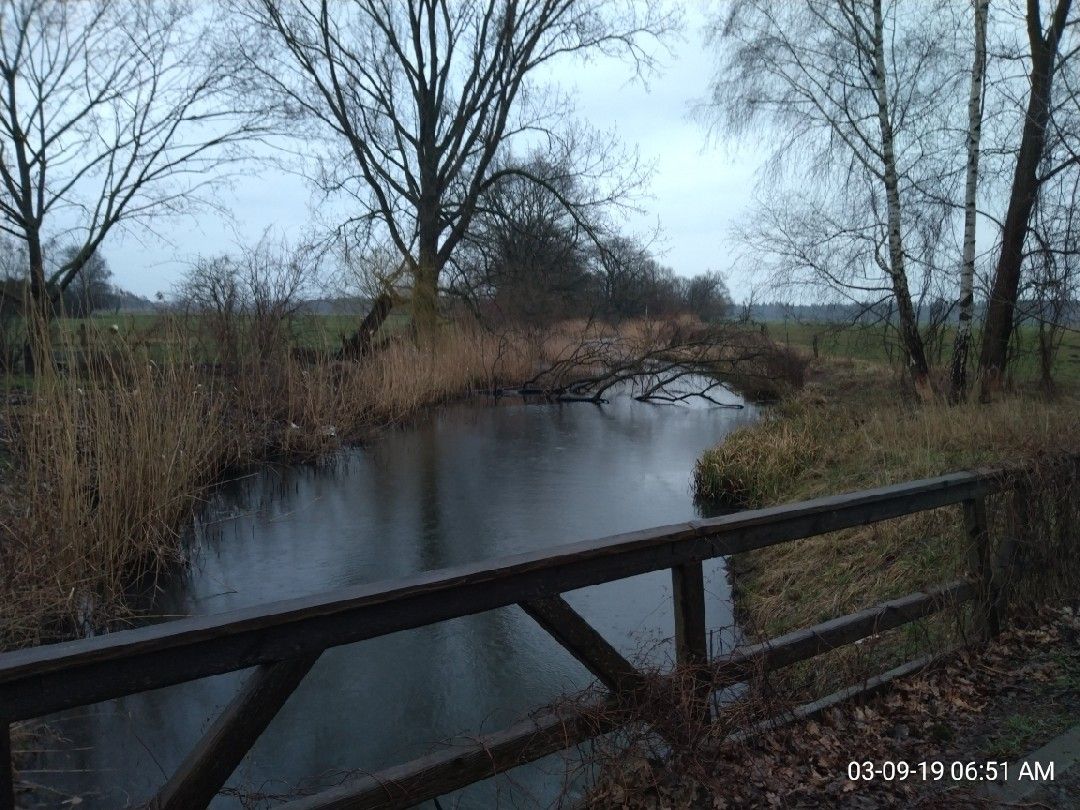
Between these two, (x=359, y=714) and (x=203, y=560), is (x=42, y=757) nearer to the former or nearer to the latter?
(x=359, y=714)

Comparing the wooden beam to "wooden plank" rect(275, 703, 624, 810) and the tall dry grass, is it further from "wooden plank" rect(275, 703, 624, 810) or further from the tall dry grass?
the tall dry grass

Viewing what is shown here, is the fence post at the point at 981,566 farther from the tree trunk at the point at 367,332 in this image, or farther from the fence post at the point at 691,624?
the tree trunk at the point at 367,332

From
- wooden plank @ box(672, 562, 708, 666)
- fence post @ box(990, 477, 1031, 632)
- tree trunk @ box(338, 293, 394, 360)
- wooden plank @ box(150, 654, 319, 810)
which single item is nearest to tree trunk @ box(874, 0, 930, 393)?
fence post @ box(990, 477, 1031, 632)

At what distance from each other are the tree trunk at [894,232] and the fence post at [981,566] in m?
8.97

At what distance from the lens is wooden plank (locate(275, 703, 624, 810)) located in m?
2.42

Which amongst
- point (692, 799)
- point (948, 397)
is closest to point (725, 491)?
point (948, 397)

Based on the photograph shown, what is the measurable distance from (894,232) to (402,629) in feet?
38.5

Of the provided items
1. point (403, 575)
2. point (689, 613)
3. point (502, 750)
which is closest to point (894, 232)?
point (403, 575)

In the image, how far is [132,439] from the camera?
22.5 feet

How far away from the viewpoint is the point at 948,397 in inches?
473

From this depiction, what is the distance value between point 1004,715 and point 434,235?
66.3ft

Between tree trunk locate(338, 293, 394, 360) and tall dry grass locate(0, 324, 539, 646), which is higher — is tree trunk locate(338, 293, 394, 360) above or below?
above

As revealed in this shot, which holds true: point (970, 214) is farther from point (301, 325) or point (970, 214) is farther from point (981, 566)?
point (301, 325)

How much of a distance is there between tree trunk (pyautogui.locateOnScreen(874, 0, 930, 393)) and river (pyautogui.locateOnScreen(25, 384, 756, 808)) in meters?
3.66
